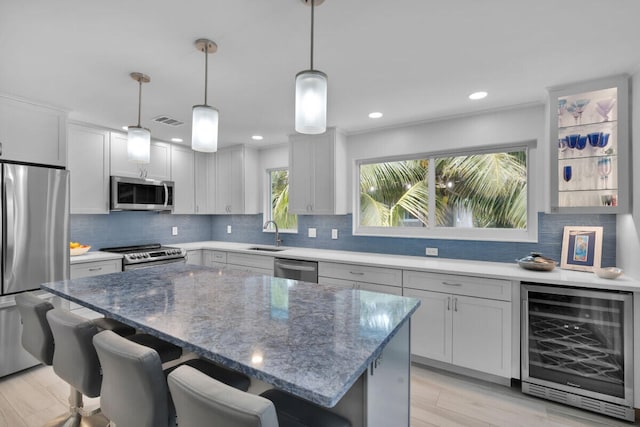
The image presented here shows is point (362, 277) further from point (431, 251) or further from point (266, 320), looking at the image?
point (266, 320)

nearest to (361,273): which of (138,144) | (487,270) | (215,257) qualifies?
(487,270)

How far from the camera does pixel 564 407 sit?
2209mm

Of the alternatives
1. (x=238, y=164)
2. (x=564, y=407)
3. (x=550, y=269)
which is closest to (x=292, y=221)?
(x=238, y=164)

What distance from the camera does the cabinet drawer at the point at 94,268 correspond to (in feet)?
10.3

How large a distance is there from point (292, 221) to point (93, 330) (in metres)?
3.17

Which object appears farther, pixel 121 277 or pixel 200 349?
pixel 121 277

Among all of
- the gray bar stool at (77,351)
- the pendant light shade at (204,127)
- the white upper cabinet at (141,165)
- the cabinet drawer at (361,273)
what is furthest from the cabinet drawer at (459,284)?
the white upper cabinet at (141,165)

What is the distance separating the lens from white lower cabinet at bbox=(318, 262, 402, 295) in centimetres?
288

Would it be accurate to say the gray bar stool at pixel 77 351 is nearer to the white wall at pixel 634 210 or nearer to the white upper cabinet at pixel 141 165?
the white upper cabinet at pixel 141 165

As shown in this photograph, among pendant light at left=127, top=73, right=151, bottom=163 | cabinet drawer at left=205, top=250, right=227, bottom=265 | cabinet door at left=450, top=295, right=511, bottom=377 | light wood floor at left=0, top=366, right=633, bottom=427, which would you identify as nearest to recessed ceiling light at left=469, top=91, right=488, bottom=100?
cabinet door at left=450, top=295, right=511, bottom=377

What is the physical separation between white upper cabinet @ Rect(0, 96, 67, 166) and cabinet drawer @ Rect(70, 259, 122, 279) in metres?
1.03

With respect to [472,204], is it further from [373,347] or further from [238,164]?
[238,164]

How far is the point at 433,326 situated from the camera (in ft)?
8.83

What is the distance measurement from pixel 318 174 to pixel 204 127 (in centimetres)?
208
